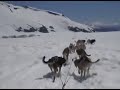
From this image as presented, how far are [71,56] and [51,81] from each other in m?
5.39

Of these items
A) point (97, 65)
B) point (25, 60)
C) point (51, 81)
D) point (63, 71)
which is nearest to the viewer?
point (51, 81)

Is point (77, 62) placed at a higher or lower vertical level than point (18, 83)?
higher

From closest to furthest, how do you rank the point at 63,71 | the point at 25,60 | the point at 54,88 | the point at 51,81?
the point at 54,88
the point at 51,81
the point at 63,71
the point at 25,60

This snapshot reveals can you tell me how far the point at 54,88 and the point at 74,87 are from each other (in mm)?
801

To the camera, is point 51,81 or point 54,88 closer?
point 54,88

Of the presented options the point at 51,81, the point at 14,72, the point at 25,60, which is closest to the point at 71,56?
the point at 25,60

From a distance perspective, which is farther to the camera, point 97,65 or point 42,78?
point 97,65

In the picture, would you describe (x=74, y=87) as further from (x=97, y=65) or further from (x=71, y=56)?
(x=71, y=56)

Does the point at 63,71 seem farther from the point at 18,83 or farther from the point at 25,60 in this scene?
the point at 25,60

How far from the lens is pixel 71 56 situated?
1620 cm

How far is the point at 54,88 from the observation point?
399 inches

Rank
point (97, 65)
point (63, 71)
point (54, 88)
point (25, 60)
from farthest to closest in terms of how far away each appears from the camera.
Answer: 1. point (25, 60)
2. point (97, 65)
3. point (63, 71)
4. point (54, 88)

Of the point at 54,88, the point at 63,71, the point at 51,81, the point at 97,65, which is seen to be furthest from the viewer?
the point at 97,65

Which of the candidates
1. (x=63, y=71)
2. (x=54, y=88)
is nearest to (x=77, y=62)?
(x=63, y=71)
